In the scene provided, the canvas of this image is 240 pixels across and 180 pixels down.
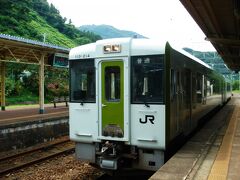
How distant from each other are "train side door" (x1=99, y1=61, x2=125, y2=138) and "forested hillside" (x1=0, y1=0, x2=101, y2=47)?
35.7m

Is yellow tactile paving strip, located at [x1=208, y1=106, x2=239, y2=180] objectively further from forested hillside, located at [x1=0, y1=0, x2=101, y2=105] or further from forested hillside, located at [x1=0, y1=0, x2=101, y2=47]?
forested hillside, located at [x1=0, y1=0, x2=101, y2=47]

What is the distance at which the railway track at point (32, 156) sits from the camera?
31.8 ft

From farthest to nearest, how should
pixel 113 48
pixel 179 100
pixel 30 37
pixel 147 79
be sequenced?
1. pixel 30 37
2. pixel 179 100
3. pixel 113 48
4. pixel 147 79

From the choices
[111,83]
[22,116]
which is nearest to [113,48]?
[111,83]

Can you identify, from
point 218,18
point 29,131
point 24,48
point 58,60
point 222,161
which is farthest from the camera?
point 58,60

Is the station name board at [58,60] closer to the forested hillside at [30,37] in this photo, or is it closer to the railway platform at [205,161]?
the forested hillside at [30,37]

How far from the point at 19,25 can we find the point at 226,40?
32.1m

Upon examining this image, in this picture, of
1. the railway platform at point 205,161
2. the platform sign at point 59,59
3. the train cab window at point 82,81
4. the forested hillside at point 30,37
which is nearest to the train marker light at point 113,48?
the train cab window at point 82,81

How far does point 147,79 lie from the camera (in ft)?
23.1

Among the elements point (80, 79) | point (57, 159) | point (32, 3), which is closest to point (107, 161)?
point (80, 79)

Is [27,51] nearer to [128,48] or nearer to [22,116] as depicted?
[22,116]

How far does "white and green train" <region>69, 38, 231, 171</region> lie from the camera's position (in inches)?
274

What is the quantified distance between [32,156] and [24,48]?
5.96 m

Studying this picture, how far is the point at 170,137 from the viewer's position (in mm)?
7211
